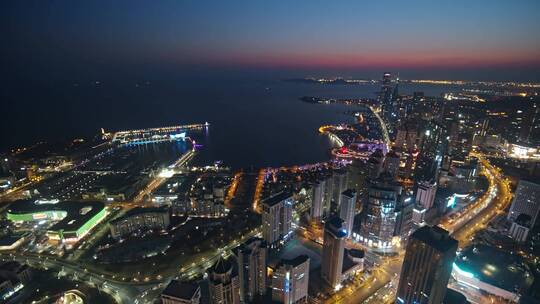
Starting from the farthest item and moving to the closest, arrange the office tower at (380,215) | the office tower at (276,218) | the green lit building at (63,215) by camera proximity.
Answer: the green lit building at (63,215) → the office tower at (380,215) → the office tower at (276,218)

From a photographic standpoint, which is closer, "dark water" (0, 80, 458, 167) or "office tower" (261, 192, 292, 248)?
"office tower" (261, 192, 292, 248)

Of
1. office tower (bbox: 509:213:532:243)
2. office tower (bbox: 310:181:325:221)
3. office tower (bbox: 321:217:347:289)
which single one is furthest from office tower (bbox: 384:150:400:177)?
office tower (bbox: 321:217:347:289)

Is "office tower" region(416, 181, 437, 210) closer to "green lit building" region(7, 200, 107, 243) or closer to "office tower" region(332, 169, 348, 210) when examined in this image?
"office tower" region(332, 169, 348, 210)

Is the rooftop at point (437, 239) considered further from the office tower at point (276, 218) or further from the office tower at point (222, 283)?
the office tower at point (276, 218)

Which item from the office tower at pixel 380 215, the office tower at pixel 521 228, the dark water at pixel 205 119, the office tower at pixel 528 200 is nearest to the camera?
the office tower at pixel 380 215

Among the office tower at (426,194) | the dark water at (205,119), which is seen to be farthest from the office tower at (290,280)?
the dark water at (205,119)

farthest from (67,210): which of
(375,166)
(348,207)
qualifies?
(375,166)

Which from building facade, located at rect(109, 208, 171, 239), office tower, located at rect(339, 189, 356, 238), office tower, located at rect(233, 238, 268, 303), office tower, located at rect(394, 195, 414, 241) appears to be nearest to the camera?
office tower, located at rect(233, 238, 268, 303)
